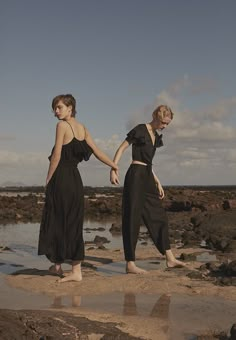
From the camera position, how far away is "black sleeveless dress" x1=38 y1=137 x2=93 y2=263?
19.0 ft

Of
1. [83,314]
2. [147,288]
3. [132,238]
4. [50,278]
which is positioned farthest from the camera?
[132,238]

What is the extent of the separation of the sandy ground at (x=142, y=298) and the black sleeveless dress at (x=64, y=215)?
0.32m

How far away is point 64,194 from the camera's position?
5.82 m

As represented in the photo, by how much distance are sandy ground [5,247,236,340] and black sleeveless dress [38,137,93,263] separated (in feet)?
1.05

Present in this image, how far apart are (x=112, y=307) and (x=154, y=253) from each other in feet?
12.3

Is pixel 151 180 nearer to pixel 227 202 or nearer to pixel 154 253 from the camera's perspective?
pixel 154 253

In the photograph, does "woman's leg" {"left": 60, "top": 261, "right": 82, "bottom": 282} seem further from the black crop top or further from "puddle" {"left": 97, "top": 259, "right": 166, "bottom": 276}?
the black crop top

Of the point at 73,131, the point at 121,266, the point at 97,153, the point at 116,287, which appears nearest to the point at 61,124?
the point at 73,131

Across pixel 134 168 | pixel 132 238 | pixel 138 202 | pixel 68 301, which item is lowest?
pixel 68 301

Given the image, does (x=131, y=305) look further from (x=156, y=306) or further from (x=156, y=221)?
(x=156, y=221)

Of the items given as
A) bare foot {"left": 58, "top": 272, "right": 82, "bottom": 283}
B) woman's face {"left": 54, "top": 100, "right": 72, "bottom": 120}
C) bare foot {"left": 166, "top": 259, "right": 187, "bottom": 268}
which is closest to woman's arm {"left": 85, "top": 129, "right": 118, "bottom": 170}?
woman's face {"left": 54, "top": 100, "right": 72, "bottom": 120}

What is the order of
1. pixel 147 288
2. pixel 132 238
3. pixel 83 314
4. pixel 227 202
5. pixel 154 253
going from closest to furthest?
1. pixel 83 314
2. pixel 147 288
3. pixel 132 238
4. pixel 154 253
5. pixel 227 202

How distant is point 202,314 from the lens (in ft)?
13.8

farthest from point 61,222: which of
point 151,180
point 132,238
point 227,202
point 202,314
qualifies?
point 227,202
